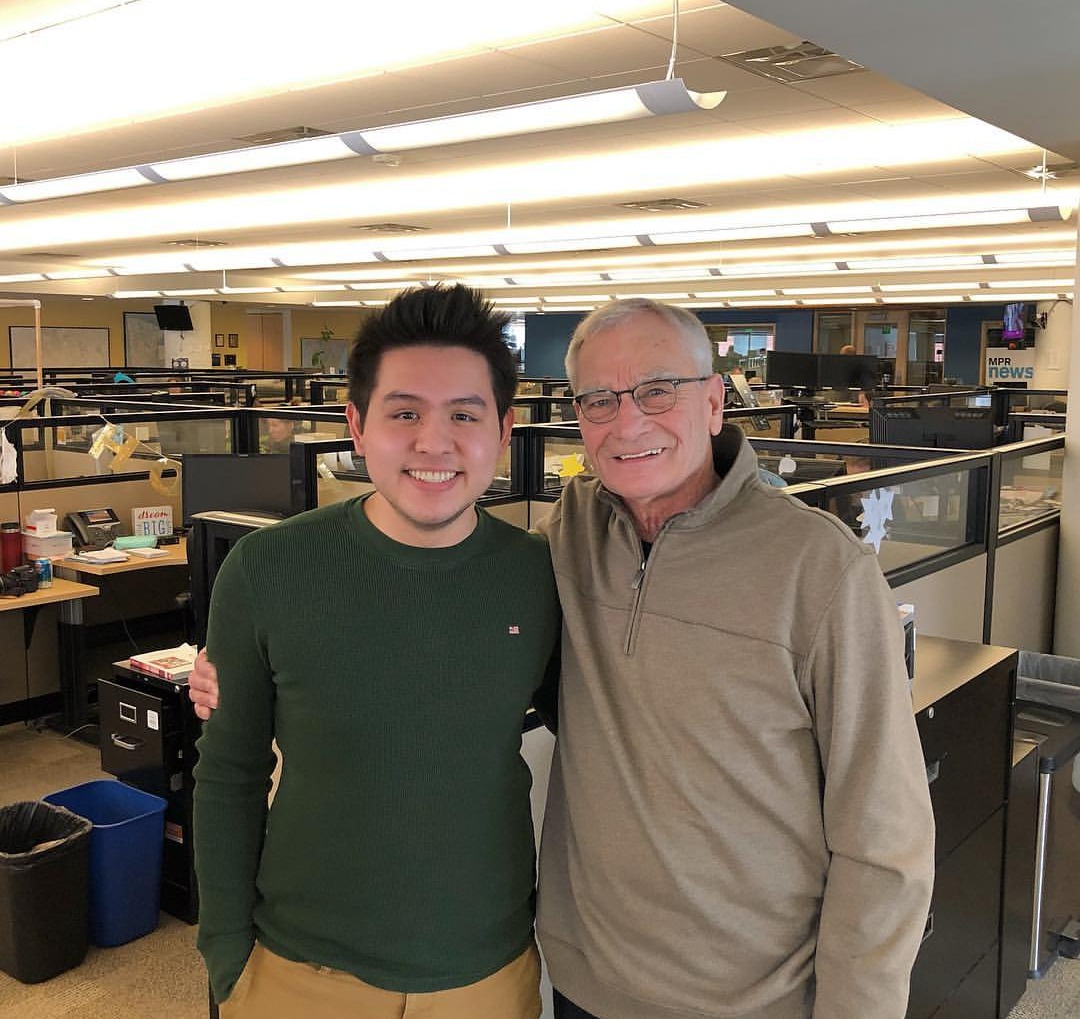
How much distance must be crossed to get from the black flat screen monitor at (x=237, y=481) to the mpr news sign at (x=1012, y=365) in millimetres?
15132

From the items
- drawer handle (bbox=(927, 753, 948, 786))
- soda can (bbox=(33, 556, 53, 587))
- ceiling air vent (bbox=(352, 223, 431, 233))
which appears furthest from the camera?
ceiling air vent (bbox=(352, 223, 431, 233))

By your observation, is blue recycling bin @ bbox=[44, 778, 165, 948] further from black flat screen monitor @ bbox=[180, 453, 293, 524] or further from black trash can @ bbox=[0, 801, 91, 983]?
black flat screen monitor @ bbox=[180, 453, 293, 524]

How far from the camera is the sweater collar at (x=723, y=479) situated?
1.32 metres

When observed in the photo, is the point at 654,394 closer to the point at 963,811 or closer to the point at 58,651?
the point at 963,811

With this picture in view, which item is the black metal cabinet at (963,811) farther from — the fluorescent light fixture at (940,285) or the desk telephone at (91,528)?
the fluorescent light fixture at (940,285)

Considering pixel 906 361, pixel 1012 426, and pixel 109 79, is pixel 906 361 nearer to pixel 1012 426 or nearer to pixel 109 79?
pixel 1012 426

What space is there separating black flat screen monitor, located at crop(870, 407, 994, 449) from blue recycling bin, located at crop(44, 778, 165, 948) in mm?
3615

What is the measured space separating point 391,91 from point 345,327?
61.1 feet

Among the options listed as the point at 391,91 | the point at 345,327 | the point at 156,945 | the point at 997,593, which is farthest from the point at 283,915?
the point at 345,327

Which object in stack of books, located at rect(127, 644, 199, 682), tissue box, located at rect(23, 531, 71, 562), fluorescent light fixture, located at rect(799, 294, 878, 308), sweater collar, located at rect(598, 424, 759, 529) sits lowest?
stack of books, located at rect(127, 644, 199, 682)

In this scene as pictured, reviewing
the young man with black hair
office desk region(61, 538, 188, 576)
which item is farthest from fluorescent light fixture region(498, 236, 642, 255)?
the young man with black hair

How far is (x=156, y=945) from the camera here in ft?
10.3

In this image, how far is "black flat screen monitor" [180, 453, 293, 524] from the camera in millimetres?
4895

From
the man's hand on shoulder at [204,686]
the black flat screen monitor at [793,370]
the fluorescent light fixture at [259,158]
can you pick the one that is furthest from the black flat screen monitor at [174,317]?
→ the man's hand on shoulder at [204,686]
